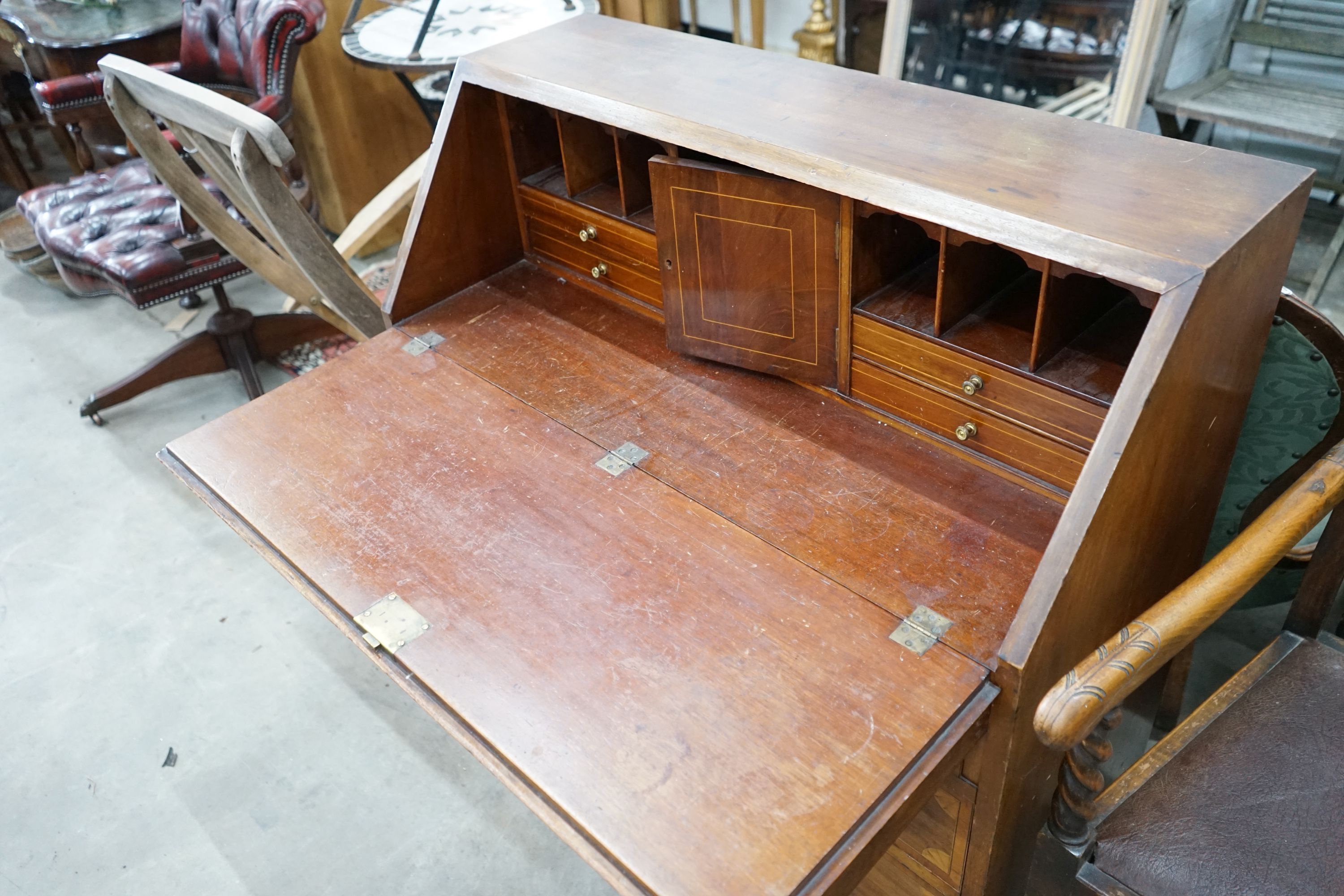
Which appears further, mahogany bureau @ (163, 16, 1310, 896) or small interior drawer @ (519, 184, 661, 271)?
small interior drawer @ (519, 184, 661, 271)

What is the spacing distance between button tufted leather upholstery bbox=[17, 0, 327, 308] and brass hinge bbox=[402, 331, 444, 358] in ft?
3.66

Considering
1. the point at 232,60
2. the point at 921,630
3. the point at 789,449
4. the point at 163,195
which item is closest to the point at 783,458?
the point at 789,449

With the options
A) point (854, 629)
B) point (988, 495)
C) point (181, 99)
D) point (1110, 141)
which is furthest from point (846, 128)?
point (181, 99)

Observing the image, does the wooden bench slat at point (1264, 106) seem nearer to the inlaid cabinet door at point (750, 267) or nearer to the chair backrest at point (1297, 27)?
the chair backrest at point (1297, 27)

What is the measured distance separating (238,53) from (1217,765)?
304cm

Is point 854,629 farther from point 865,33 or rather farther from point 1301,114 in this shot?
point 865,33

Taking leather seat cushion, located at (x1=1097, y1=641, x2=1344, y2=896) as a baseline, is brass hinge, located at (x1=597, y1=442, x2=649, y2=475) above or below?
above

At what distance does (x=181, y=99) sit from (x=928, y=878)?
5.79ft

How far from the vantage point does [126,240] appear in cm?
257

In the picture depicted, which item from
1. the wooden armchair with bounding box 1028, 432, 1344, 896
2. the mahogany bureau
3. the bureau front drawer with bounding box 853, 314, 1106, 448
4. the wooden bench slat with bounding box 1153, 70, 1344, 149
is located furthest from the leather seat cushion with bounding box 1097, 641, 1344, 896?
the wooden bench slat with bounding box 1153, 70, 1344, 149

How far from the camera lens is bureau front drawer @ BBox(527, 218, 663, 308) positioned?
1683mm

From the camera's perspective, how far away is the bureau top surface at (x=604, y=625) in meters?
0.97

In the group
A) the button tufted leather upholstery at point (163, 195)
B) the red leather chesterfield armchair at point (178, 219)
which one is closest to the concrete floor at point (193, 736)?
the red leather chesterfield armchair at point (178, 219)

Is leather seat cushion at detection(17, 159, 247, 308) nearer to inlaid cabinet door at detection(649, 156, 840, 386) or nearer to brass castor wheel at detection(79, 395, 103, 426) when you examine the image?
brass castor wheel at detection(79, 395, 103, 426)
